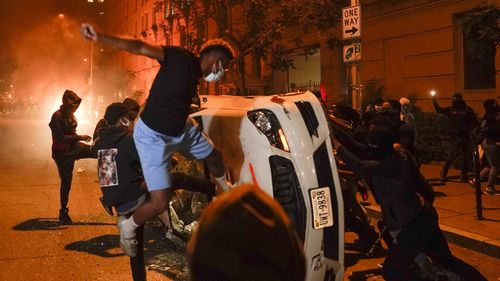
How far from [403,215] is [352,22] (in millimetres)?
6561

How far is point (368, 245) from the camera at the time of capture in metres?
6.08

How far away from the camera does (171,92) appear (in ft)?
11.7

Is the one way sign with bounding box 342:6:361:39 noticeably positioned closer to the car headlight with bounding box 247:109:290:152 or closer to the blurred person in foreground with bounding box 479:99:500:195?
the blurred person in foreground with bounding box 479:99:500:195

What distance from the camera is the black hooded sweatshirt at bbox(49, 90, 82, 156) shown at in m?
7.56

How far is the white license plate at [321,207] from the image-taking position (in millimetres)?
3355

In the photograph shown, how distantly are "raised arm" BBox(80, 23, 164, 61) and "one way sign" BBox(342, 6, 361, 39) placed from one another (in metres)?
7.20

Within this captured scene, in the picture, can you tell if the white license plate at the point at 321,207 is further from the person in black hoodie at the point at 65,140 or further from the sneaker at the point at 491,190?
the sneaker at the point at 491,190

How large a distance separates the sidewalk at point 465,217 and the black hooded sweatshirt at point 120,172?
4.46 m

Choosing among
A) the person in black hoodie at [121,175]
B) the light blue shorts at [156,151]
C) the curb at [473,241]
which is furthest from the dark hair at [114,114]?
the curb at [473,241]

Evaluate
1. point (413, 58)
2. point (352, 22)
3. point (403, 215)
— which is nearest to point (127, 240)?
point (403, 215)

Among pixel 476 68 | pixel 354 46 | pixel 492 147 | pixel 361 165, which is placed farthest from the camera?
pixel 476 68

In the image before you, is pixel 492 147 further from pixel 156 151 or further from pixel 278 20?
pixel 156 151

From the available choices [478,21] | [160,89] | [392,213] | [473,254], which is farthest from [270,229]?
[478,21]

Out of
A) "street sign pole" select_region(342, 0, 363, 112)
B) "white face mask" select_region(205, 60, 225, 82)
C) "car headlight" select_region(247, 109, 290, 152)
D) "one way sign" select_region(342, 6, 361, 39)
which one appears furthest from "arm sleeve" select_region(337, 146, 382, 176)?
"one way sign" select_region(342, 6, 361, 39)
